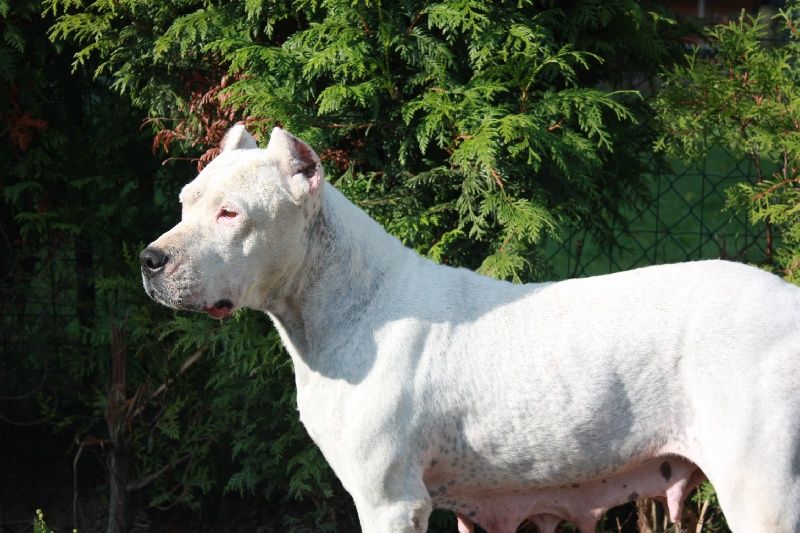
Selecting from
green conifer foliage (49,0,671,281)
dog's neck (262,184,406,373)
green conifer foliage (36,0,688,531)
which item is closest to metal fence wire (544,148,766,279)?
green conifer foliage (36,0,688,531)

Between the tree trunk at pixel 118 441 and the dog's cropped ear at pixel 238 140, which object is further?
the tree trunk at pixel 118 441

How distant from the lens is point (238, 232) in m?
2.96

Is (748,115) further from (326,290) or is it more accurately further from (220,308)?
(220,308)

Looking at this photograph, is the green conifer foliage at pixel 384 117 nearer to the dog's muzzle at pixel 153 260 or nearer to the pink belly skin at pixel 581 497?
the pink belly skin at pixel 581 497

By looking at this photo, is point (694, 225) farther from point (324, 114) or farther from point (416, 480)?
point (416, 480)

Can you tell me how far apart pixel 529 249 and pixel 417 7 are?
1098 mm

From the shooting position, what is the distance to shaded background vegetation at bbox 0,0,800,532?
159 inches

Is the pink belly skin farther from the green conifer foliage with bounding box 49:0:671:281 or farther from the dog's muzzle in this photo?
the dog's muzzle

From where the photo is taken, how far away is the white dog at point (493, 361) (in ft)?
9.58

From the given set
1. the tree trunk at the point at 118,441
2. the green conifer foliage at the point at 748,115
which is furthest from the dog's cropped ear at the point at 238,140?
the green conifer foliage at the point at 748,115

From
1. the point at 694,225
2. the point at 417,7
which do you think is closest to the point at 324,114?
the point at 417,7

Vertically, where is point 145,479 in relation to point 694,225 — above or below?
below

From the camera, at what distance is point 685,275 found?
10.2 feet

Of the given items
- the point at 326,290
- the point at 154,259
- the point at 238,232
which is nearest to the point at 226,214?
the point at 238,232
